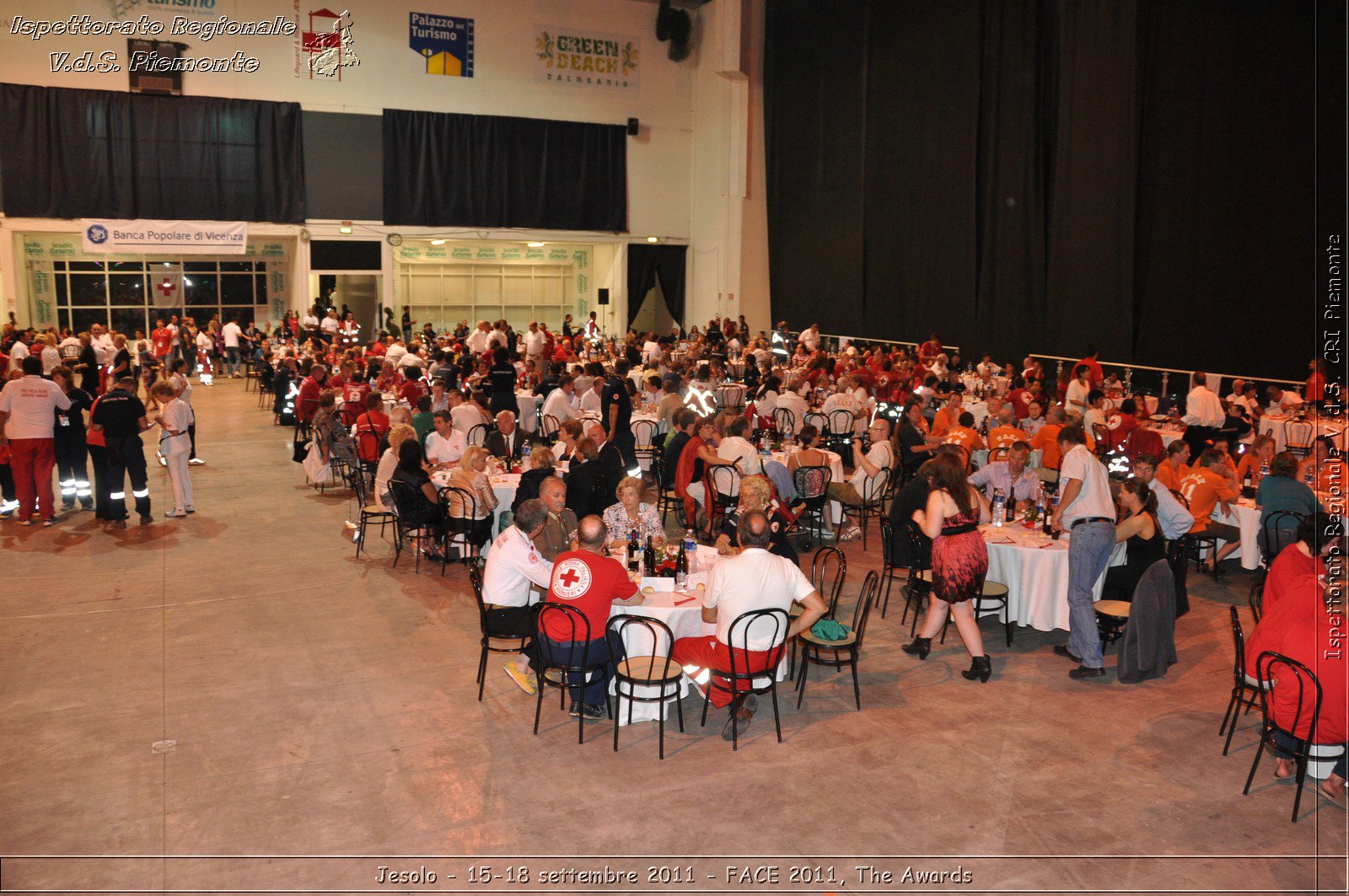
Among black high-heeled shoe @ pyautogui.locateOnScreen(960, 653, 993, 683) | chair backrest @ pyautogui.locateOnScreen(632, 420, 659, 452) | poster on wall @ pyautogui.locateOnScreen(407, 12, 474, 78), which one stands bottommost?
black high-heeled shoe @ pyautogui.locateOnScreen(960, 653, 993, 683)

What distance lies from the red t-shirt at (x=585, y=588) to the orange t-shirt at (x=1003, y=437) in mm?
5226

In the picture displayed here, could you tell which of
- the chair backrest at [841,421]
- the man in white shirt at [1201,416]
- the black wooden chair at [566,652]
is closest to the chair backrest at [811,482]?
the chair backrest at [841,421]

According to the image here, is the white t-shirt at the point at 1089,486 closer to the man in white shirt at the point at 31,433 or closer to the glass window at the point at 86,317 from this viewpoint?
the man in white shirt at the point at 31,433

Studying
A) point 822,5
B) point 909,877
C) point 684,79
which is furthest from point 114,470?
point 684,79

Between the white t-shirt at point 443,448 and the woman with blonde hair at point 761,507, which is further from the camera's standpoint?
the white t-shirt at point 443,448

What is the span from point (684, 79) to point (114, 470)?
69.1 feet

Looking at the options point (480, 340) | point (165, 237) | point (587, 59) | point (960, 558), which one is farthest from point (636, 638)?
point (587, 59)

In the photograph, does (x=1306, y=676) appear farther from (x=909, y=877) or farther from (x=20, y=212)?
(x=20, y=212)

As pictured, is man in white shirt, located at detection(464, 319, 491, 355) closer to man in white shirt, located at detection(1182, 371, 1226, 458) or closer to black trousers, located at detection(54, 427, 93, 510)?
black trousers, located at detection(54, 427, 93, 510)

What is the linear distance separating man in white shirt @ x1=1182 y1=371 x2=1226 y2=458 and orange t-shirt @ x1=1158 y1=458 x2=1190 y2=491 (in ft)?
9.35

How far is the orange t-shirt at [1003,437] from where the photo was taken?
9375 millimetres

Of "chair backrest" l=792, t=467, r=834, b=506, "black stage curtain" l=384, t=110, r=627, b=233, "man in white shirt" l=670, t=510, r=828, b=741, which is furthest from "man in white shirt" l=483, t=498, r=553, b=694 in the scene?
"black stage curtain" l=384, t=110, r=627, b=233

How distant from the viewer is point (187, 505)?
10305 mm

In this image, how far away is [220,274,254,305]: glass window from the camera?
2523 cm
